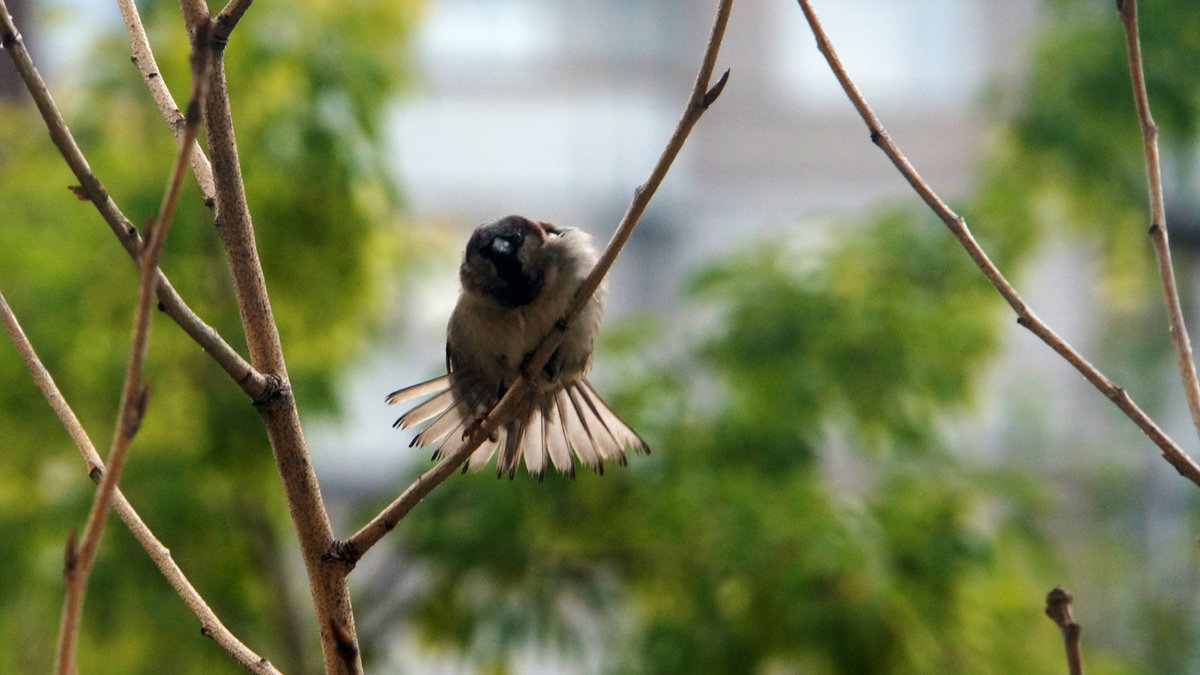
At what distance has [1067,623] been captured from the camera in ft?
3.47

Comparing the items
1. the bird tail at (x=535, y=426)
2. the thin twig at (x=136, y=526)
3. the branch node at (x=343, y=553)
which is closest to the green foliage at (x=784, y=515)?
the bird tail at (x=535, y=426)

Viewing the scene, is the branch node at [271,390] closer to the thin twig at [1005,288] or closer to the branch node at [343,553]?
the branch node at [343,553]

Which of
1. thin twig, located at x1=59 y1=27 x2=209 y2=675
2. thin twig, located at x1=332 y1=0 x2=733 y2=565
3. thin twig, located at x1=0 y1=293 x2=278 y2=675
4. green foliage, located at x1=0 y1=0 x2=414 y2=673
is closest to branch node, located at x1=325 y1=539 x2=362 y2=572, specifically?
thin twig, located at x1=332 y1=0 x2=733 y2=565

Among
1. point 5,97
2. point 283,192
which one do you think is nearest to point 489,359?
point 283,192

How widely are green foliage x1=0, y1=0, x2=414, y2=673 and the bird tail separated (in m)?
1.24

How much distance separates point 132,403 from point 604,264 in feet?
1.95

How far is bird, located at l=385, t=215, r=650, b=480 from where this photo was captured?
2.12 meters

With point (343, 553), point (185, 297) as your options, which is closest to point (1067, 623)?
point (343, 553)

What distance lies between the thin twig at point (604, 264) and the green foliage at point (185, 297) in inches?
82.0

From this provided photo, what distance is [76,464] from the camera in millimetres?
3396

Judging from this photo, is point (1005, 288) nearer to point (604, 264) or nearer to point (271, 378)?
point (604, 264)

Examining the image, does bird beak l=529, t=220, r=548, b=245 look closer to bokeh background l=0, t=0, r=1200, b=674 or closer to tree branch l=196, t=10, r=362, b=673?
tree branch l=196, t=10, r=362, b=673

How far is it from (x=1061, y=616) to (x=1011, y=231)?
3.07 metres

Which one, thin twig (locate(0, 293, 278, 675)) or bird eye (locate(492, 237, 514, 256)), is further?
bird eye (locate(492, 237, 514, 256))
